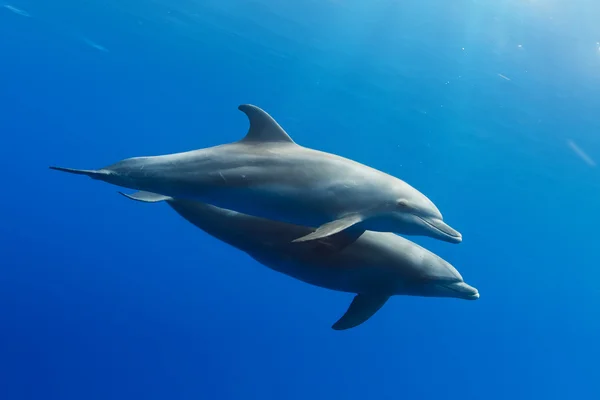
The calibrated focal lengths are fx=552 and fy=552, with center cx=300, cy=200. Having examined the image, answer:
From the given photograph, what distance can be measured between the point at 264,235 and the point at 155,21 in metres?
23.4

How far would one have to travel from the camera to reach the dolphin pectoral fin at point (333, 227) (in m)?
4.56

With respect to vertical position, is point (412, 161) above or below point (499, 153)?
below

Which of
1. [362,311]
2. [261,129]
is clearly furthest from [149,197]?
[362,311]

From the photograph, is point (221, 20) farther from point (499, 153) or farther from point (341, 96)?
point (499, 153)

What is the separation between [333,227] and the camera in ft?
15.4

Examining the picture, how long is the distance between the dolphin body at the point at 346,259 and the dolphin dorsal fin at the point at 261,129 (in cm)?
84

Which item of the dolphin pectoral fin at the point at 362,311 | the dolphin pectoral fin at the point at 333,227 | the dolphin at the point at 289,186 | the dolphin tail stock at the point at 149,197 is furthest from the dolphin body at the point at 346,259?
the dolphin pectoral fin at the point at 333,227

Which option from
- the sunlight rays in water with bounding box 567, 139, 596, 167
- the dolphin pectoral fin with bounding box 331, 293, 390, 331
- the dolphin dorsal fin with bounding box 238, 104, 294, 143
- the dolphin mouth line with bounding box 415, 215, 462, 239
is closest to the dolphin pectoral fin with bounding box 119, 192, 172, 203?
the dolphin dorsal fin with bounding box 238, 104, 294, 143

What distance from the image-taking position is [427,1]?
58.0ft

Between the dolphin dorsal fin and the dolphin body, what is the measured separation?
841 mm

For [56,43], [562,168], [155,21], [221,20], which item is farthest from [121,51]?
[562,168]

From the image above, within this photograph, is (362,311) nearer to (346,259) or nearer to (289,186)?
(346,259)

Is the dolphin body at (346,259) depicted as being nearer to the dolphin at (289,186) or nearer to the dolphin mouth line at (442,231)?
the dolphin at (289,186)

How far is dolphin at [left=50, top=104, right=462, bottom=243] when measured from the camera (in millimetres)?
5055
